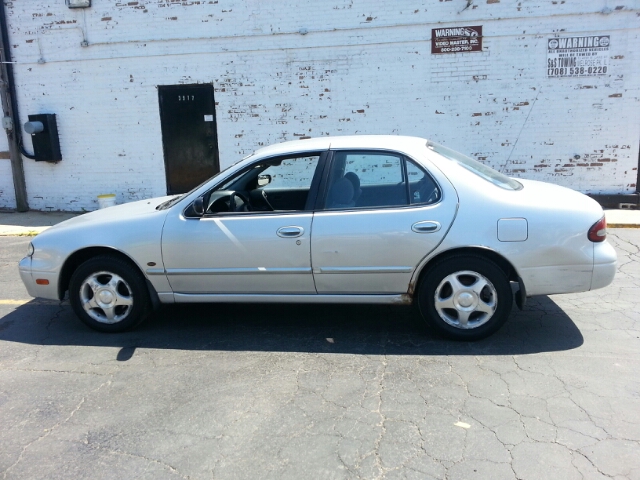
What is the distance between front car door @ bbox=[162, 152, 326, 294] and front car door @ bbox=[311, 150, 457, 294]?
0.13m

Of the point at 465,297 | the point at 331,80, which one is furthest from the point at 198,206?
the point at 331,80

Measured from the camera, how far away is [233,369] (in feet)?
13.5

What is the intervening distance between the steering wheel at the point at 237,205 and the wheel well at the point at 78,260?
96 centimetres

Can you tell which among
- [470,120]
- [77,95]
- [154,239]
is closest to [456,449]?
[154,239]

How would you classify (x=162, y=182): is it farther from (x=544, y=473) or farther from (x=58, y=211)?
(x=544, y=473)

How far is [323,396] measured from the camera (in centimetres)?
366

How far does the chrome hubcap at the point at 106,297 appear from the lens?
476 centimetres

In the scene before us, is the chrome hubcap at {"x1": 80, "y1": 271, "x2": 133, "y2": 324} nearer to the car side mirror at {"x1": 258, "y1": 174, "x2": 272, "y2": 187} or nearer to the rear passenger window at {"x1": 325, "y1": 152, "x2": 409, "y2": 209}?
the car side mirror at {"x1": 258, "y1": 174, "x2": 272, "y2": 187}

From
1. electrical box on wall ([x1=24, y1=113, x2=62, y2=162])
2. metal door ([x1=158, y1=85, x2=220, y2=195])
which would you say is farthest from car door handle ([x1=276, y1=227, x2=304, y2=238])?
electrical box on wall ([x1=24, y1=113, x2=62, y2=162])

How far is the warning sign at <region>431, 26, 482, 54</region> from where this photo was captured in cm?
998

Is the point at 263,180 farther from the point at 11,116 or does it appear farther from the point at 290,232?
the point at 11,116

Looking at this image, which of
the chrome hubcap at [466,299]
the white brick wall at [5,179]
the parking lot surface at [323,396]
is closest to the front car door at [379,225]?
the chrome hubcap at [466,299]

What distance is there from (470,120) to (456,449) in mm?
8208

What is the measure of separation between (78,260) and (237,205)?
1.49 meters
